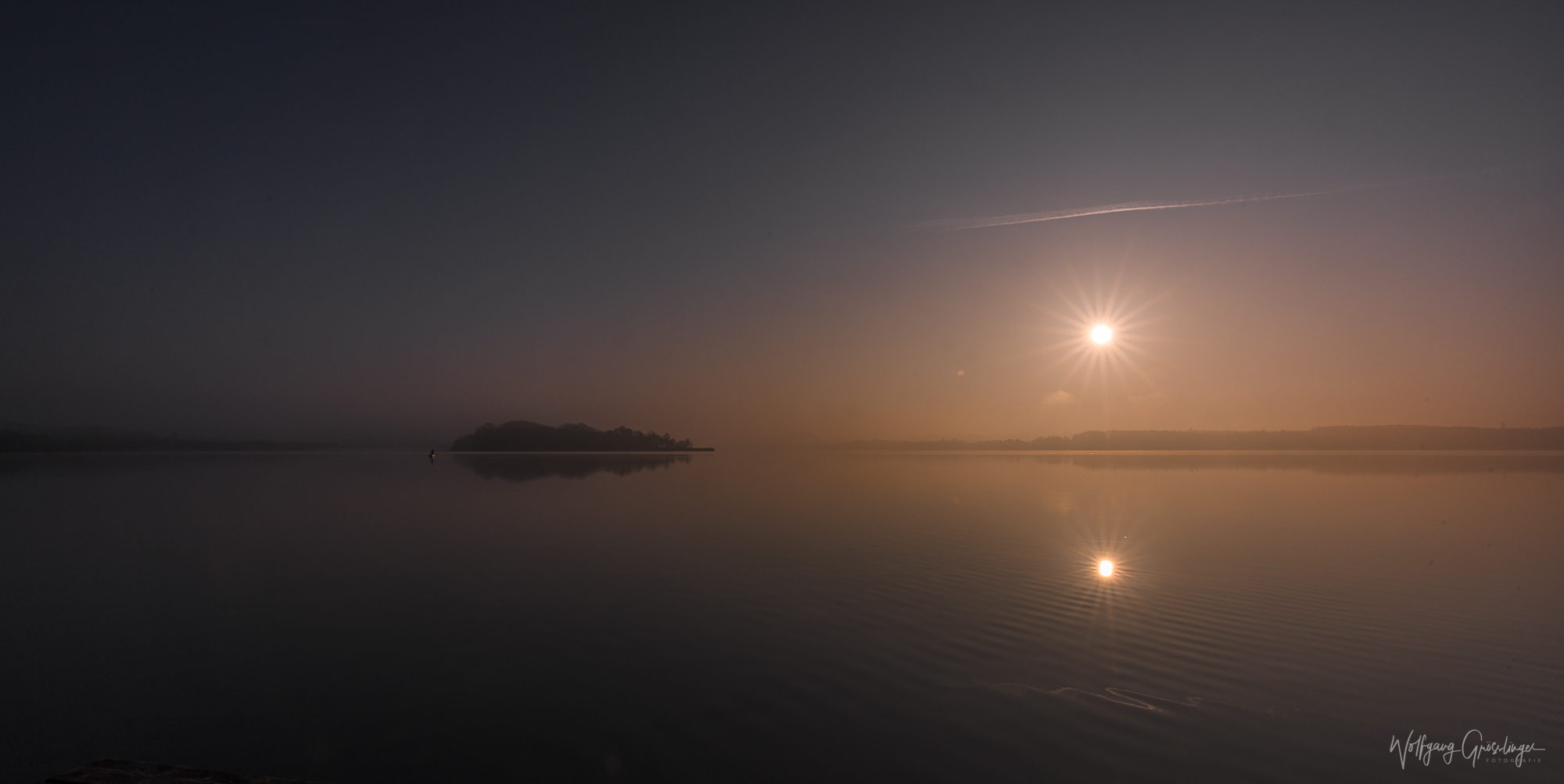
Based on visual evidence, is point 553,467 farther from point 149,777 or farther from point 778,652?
point 149,777

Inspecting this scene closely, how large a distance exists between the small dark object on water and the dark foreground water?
1036mm

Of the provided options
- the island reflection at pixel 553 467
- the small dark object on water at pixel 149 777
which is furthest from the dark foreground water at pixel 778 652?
the island reflection at pixel 553 467

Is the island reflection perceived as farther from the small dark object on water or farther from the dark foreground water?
the small dark object on water

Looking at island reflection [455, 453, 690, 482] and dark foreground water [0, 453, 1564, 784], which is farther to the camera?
island reflection [455, 453, 690, 482]

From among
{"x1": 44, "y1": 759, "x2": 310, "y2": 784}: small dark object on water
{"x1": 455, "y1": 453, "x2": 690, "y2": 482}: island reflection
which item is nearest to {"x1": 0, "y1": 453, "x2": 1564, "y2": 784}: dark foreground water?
{"x1": 44, "y1": 759, "x2": 310, "y2": 784}: small dark object on water

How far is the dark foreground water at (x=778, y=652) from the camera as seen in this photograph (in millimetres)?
7148

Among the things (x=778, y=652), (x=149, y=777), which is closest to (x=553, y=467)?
(x=778, y=652)

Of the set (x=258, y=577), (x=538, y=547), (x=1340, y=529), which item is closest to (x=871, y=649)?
(x=538, y=547)

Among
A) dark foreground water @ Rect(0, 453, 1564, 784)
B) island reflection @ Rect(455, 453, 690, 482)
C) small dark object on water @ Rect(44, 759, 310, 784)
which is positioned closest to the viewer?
small dark object on water @ Rect(44, 759, 310, 784)

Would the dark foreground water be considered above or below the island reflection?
below

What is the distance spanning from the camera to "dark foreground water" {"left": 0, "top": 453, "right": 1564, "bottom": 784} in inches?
281

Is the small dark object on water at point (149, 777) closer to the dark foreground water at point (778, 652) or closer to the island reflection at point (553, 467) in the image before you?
the dark foreground water at point (778, 652)

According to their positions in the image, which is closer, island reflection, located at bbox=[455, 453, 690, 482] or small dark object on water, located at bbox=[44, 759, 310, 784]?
small dark object on water, located at bbox=[44, 759, 310, 784]

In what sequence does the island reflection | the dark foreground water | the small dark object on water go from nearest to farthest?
1. the small dark object on water
2. the dark foreground water
3. the island reflection
